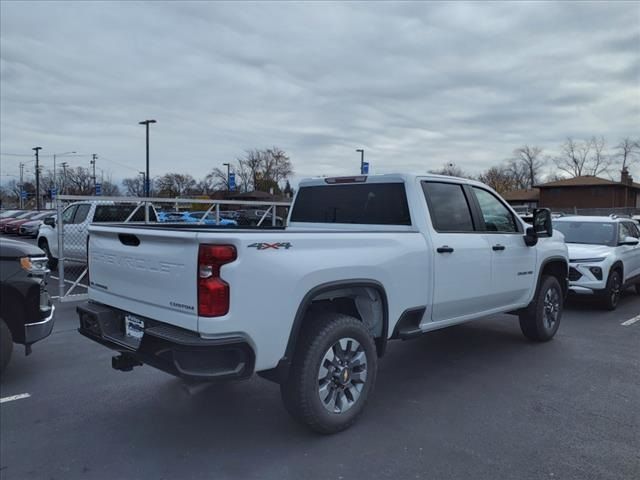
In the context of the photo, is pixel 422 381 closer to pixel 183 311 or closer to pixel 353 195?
pixel 353 195

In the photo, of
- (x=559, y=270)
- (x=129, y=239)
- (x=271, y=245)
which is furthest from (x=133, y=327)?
(x=559, y=270)

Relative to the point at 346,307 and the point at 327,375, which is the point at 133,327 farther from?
the point at 346,307

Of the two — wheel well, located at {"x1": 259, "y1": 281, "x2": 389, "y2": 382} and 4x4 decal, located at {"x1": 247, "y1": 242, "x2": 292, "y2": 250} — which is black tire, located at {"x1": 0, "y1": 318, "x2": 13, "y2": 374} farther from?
4x4 decal, located at {"x1": 247, "y1": 242, "x2": 292, "y2": 250}

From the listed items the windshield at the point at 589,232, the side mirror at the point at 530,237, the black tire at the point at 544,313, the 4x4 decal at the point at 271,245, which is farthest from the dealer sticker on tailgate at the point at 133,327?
the windshield at the point at 589,232

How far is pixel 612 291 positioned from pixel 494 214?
4554 mm

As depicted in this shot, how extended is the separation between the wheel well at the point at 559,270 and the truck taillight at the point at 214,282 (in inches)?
186

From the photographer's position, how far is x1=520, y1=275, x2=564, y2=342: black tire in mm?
6098

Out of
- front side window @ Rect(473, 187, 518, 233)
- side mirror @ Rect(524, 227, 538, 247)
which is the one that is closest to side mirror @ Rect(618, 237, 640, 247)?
side mirror @ Rect(524, 227, 538, 247)

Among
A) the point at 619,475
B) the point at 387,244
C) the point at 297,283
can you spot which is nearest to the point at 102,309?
the point at 297,283

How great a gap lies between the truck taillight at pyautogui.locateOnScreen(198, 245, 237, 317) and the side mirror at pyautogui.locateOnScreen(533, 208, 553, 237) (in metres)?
3.99

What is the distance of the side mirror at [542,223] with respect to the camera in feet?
18.6

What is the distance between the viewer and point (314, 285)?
3.45 m

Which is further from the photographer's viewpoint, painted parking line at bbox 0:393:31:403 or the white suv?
the white suv

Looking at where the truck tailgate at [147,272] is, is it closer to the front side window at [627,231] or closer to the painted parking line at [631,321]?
the painted parking line at [631,321]
